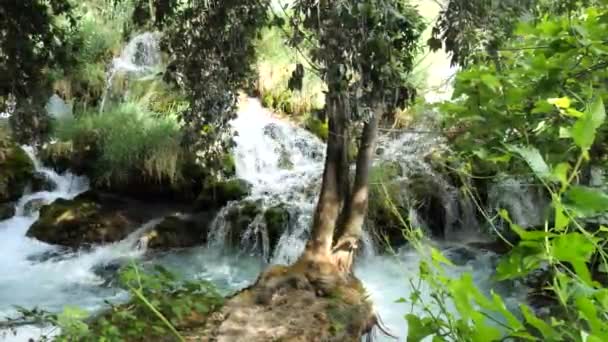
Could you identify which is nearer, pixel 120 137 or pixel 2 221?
pixel 2 221

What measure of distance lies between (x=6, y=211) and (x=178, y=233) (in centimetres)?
220

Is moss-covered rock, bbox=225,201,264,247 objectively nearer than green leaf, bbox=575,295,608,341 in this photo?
No

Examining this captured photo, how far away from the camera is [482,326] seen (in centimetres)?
83

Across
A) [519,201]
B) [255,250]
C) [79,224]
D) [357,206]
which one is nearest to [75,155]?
[79,224]

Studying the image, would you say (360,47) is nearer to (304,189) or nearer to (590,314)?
(590,314)

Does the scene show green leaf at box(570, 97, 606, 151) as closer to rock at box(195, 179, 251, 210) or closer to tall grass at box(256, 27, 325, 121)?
rock at box(195, 179, 251, 210)

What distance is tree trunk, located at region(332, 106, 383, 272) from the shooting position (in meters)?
4.67

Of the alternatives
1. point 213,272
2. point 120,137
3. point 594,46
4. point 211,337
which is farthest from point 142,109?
point 594,46

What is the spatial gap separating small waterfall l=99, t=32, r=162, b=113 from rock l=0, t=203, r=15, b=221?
9.08 ft

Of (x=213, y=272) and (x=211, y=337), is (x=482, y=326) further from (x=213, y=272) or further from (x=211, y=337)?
(x=213, y=272)

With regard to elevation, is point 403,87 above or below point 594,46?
above

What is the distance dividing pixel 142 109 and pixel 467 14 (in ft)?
20.7

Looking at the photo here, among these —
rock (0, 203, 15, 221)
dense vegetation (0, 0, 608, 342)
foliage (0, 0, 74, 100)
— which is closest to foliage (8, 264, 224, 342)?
dense vegetation (0, 0, 608, 342)

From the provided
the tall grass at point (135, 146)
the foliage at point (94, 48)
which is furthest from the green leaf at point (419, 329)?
the foliage at point (94, 48)
